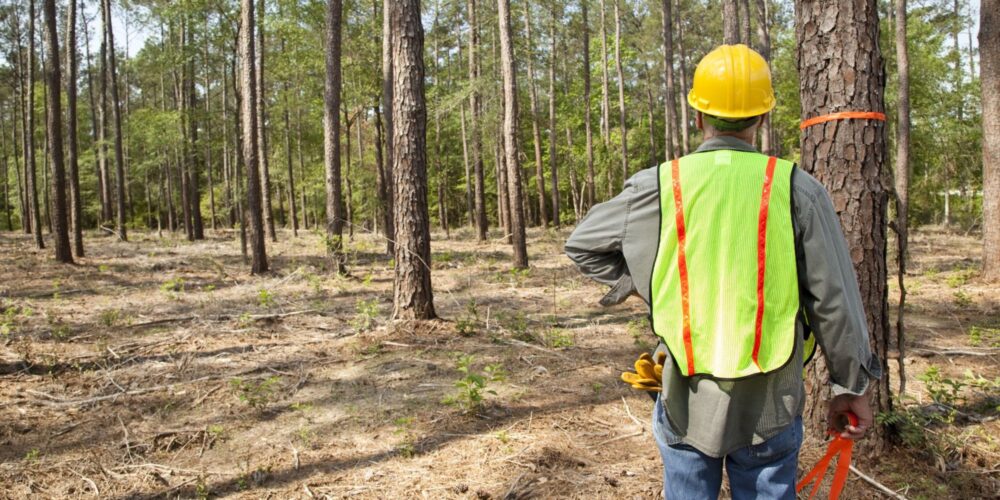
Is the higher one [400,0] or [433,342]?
[400,0]

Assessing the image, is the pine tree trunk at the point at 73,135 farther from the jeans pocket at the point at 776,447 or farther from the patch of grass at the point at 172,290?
the jeans pocket at the point at 776,447

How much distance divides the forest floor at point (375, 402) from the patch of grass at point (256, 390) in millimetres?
38

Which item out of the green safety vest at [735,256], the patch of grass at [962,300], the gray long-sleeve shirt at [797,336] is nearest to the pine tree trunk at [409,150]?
the gray long-sleeve shirt at [797,336]

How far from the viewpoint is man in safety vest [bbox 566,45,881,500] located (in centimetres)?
168

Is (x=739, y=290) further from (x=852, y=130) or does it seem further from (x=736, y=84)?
(x=852, y=130)

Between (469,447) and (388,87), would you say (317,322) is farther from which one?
(388,87)

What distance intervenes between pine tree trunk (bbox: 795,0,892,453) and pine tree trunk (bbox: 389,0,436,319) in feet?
14.4

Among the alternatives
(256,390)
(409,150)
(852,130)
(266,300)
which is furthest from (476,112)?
(852,130)

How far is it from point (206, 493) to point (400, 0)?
534 centimetres

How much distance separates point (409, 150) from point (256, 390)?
9.98 ft

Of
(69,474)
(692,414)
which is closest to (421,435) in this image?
(69,474)

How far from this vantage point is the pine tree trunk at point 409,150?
6.84m

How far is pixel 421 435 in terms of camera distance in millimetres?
4375

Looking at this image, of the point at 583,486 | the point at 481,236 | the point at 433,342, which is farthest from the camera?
the point at 481,236
